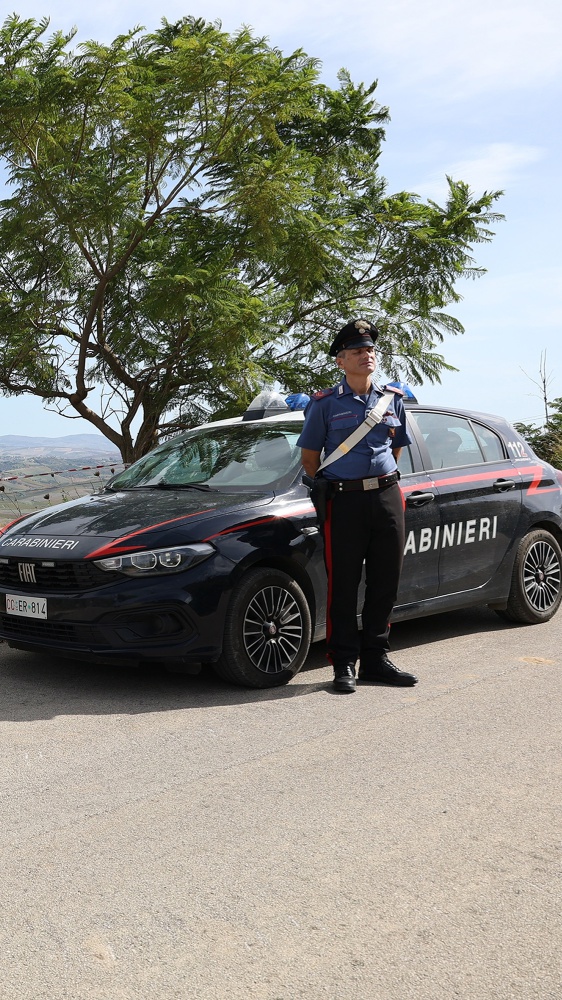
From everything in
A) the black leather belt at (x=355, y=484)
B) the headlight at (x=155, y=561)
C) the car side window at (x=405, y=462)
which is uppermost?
the car side window at (x=405, y=462)

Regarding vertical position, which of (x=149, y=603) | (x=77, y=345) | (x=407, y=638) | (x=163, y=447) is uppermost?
(x=77, y=345)

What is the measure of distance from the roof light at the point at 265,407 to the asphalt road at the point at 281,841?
81.4 inches

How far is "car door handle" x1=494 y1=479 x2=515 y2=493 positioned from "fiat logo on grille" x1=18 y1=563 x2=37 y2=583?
3.16 meters

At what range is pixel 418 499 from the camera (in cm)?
663

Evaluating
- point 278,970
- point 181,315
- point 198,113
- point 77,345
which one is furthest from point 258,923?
point 77,345

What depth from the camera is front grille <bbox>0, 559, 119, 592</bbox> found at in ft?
18.1

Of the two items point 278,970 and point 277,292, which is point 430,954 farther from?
point 277,292

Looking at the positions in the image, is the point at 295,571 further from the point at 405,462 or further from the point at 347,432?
the point at 405,462

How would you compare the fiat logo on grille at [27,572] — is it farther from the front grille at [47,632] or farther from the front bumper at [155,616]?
the front bumper at [155,616]

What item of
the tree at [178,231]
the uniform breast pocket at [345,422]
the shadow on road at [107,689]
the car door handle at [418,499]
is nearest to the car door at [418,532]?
the car door handle at [418,499]

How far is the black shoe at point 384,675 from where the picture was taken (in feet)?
19.2

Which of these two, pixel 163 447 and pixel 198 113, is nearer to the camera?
pixel 163 447

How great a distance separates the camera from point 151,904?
310 centimetres

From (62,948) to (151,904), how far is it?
33 centimetres
